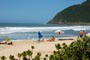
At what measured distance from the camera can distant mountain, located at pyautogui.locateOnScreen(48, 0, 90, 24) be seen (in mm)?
156250

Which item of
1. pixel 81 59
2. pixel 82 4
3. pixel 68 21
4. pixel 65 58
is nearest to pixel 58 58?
pixel 65 58

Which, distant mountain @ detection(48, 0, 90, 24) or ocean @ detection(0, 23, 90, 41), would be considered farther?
distant mountain @ detection(48, 0, 90, 24)

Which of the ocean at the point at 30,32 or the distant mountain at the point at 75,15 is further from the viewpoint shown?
the distant mountain at the point at 75,15

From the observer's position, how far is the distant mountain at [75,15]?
156 m

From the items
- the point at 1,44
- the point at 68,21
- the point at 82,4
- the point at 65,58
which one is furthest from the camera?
the point at 82,4

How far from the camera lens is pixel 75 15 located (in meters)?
164

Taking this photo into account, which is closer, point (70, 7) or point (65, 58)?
point (65, 58)

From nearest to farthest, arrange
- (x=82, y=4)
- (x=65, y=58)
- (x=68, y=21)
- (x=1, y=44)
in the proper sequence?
1. (x=65, y=58)
2. (x=1, y=44)
3. (x=68, y=21)
4. (x=82, y=4)

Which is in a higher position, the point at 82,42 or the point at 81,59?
the point at 82,42

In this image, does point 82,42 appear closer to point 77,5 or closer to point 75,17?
point 75,17

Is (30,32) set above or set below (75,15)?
below

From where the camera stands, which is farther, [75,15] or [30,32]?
[75,15]

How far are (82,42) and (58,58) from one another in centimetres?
46

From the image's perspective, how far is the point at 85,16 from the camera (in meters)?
159
